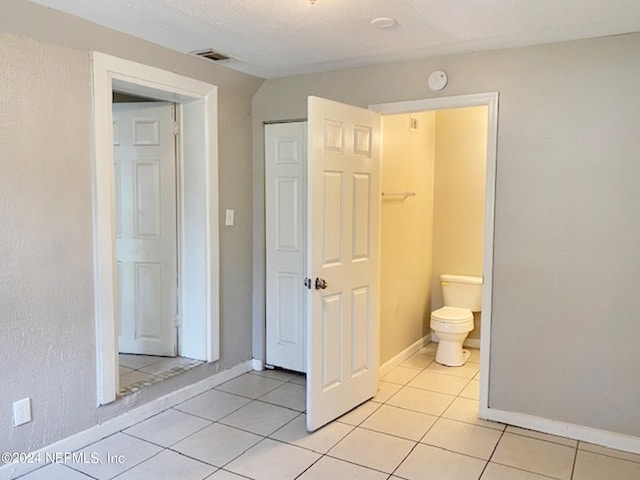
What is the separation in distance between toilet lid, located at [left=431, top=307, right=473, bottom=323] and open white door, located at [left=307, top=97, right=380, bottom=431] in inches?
35.3

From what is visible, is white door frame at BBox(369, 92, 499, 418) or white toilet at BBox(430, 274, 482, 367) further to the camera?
white toilet at BBox(430, 274, 482, 367)

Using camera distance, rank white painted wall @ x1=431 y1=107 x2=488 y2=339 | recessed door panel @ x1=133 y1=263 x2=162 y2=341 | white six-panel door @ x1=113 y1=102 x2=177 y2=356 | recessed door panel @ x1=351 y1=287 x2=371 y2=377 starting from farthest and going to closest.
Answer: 1. white painted wall @ x1=431 y1=107 x2=488 y2=339
2. recessed door panel @ x1=133 y1=263 x2=162 y2=341
3. white six-panel door @ x1=113 y1=102 x2=177 y2=356
4. recessed door panel @ x1=351 y1=287 x2=371 y2=377

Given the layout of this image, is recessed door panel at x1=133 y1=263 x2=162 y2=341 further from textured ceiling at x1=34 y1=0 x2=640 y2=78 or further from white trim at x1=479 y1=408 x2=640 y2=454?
white trim at x1=479 y1=408 x2=640 y2=454

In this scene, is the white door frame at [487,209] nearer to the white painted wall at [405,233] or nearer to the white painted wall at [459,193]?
the white painted wall at [405,233]

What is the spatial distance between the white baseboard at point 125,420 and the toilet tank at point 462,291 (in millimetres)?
1883

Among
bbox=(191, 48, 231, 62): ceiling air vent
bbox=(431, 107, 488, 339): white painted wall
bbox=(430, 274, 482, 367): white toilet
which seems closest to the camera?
bbox=(191, 48, 231, 62): ceiling air vent

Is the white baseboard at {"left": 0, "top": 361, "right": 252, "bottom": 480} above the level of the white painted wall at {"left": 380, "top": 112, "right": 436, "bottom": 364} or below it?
below

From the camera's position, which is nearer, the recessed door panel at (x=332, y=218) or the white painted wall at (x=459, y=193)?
the recessed door panel at (x=332, y=218)

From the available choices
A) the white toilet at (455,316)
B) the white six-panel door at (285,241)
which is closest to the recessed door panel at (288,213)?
the white six-panel door at (285,241)

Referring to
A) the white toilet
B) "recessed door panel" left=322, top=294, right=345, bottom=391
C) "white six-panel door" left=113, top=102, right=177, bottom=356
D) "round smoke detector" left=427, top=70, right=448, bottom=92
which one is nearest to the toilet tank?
the white toilet

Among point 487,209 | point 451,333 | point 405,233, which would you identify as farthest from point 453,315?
point 487,209

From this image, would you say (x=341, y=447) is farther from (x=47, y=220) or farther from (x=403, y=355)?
(x=47, y=220)

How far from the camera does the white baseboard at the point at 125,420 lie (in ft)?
7.84

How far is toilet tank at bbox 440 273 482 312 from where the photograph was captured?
4.27m
